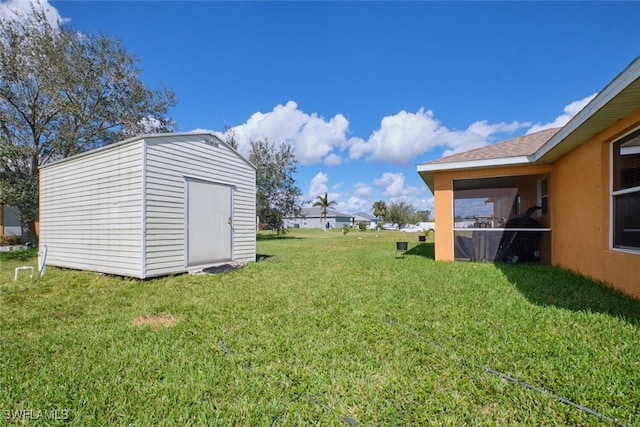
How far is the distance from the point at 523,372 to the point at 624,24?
8.16 meters

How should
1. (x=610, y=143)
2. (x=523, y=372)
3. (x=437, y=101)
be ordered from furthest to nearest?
(x=437, y=101) → (x=610, y=143) → (x=523, y=372)

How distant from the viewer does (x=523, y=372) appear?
2266mm

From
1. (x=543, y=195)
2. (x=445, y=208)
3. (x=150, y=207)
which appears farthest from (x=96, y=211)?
(x=543, y=195)

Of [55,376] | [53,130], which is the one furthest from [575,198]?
[53,130]

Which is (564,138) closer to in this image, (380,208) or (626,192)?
(626,192)

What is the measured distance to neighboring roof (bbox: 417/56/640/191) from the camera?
345cm

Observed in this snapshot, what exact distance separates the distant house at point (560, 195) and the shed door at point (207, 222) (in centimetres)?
551

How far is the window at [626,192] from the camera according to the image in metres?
4.30

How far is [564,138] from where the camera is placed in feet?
17.4

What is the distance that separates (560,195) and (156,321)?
8.37 m

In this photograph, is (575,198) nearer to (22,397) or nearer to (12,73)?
(22,397)

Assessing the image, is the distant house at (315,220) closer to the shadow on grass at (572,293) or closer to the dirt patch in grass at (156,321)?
the shadow on grass at (572,293)

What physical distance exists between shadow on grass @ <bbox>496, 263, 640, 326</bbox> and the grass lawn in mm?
37

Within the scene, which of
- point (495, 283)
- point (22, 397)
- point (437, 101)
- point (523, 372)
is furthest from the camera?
point (437, 101)
